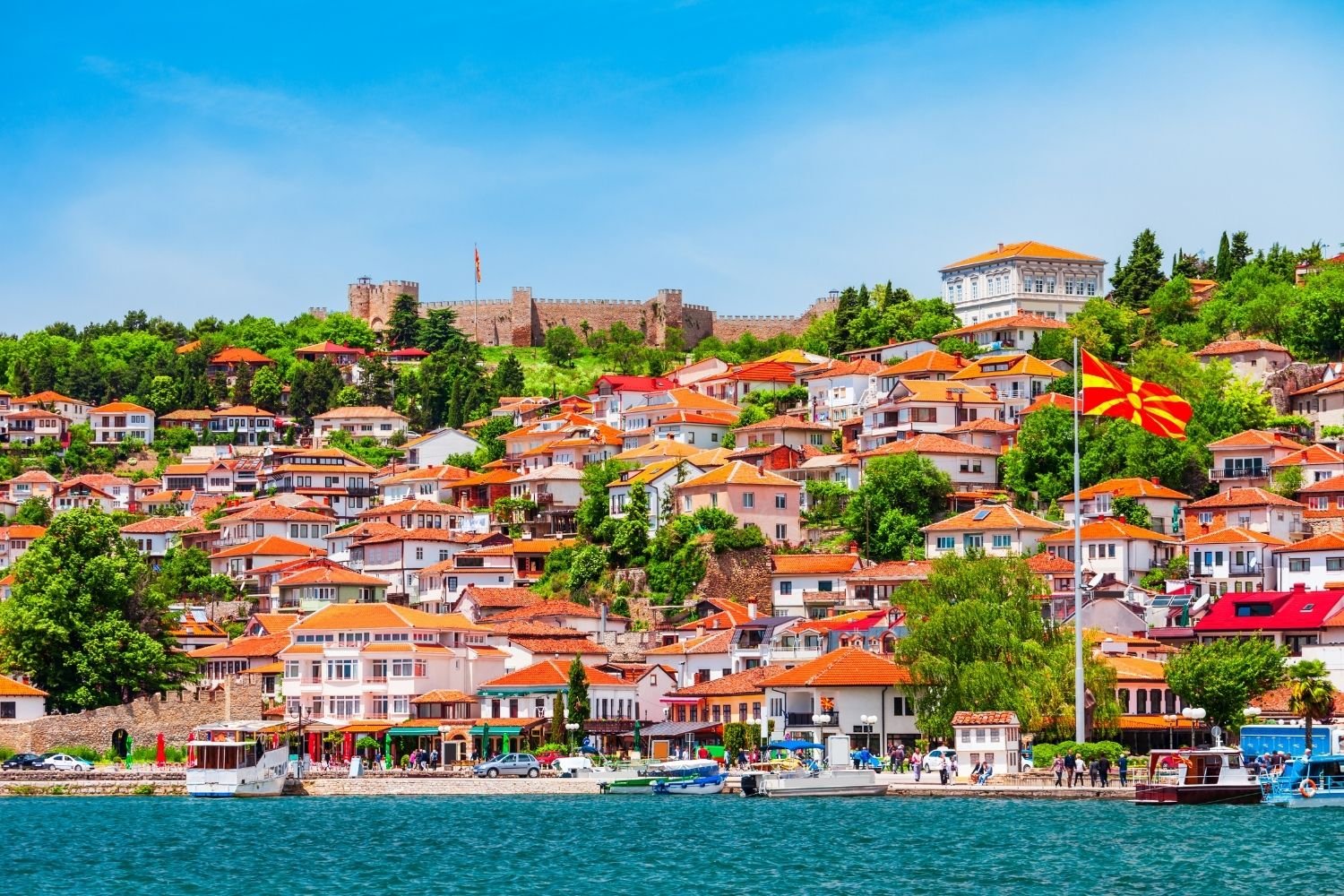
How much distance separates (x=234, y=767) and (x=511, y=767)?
30.1 ft

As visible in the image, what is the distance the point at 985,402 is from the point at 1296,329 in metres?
16.8

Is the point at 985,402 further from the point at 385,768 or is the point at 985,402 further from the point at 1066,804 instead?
the point at 1066,804

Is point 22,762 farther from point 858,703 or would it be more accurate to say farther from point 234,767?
point 858,703

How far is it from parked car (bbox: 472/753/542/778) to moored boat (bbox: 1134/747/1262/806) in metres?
22.0

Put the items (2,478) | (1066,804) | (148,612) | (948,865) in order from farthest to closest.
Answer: (2,478), (148,612), (1066,804), (948,865)

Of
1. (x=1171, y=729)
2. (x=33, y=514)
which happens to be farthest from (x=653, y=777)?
(x=33, y=514)

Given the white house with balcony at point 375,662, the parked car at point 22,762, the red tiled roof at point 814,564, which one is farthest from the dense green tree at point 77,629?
the red tiled roof at point 814,564

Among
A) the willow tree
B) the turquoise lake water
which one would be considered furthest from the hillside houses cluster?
the turquoise lake water

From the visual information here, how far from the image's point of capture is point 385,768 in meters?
79.1

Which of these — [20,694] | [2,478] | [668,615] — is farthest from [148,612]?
[2,478]

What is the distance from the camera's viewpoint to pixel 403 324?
171m

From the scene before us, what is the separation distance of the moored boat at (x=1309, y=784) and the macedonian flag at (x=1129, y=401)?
965 cm

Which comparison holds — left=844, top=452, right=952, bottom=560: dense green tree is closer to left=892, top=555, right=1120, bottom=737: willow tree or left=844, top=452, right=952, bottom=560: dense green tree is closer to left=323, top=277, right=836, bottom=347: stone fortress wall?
left=892, top=555, right=1120, bottom=737: willow tree

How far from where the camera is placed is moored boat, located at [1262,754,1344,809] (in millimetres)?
61312
